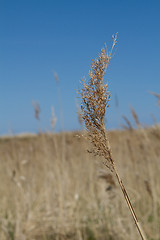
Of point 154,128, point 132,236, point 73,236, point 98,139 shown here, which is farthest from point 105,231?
point 98,139

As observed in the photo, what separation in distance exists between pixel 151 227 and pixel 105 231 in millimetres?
376

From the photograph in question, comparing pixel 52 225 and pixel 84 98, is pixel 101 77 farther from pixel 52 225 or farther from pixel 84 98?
pixel 52 225

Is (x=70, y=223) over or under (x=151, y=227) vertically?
over

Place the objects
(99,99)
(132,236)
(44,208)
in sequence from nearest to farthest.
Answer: (99,99) → (132,236) → (44,208)

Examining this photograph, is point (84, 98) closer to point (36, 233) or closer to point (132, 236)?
point (132, 236)

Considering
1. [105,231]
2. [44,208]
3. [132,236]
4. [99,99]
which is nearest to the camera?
[99,99]

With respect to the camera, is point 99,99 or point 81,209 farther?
point 81,209

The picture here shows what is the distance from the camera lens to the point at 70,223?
2.63m

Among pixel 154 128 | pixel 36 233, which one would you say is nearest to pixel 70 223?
pixel 36 233

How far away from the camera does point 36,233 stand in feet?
8.57

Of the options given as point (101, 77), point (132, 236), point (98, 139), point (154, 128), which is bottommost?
point (132, 236)

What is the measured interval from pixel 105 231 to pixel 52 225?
0.44m

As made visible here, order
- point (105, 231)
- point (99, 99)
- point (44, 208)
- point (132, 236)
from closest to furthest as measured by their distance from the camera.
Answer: point (99, 99)
point (132, 236)
point (105, 231)
point (44, 208)

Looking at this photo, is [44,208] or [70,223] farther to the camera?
[44,208]
